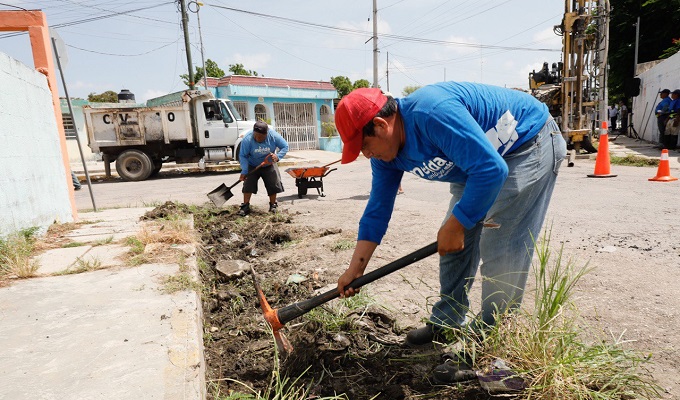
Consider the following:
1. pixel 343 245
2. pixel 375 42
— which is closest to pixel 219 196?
pixel 343 245

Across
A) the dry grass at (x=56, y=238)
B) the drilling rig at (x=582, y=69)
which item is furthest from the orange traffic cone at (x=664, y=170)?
the dry grass at (x=56, y=238)

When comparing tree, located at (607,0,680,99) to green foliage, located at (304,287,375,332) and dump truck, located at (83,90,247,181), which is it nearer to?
dump truck, located at (83,90,247,181)

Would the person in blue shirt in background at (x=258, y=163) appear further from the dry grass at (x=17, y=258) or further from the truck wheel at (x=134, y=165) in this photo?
the truck wheel at (x=134, y=165)

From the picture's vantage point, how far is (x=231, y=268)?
3.94 metres

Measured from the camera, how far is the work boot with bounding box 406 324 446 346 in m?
2.41

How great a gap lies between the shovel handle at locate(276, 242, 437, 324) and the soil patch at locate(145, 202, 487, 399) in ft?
0.80

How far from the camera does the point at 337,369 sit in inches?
93.4

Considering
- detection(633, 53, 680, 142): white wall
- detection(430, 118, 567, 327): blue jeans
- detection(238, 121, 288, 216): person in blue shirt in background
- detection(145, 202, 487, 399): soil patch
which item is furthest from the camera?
detection(633, 53, 680, 142): white wall

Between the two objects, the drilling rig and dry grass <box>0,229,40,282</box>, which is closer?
dry grass <box>0,229,40,282</box>

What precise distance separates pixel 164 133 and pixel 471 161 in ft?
44.6

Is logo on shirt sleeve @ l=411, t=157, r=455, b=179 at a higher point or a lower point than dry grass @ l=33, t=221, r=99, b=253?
higher

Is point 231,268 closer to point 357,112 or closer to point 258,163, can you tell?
point 357,112

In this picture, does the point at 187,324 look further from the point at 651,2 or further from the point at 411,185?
the point at 651,2

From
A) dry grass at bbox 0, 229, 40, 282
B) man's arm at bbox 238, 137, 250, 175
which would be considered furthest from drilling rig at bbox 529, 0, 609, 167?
dry grass at bbox 0, 229, 40, 282
